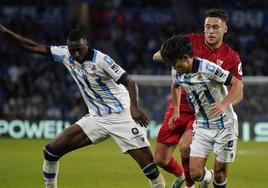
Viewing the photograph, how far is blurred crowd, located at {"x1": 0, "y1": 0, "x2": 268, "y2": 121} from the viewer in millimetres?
23828

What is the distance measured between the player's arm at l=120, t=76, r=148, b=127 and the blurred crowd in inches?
570

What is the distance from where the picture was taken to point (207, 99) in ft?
26.3

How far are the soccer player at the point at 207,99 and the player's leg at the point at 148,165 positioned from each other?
0.51 meters

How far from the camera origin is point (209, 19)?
8.50m

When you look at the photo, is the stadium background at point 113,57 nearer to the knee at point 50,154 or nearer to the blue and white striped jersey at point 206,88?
the knee at point 50,154

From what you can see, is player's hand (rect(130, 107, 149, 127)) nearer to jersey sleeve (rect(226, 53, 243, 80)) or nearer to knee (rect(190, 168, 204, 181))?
knee (rect(190, 168, 204, 181))

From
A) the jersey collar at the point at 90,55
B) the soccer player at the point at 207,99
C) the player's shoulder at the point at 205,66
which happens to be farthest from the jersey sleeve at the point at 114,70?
the player's shoulder at the point at 205,66

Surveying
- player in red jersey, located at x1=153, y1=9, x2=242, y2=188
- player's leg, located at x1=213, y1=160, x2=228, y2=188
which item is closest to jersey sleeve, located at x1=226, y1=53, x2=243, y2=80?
player in red jersey, located at x1=153, y1=9, x2=242, y2=188

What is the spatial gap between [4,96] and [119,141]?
15035 mm

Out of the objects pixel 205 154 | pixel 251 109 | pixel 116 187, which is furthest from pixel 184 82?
pixel 251 109

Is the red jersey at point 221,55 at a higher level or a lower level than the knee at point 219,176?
higher

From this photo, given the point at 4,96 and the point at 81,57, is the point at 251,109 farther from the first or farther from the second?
the point at 81,57

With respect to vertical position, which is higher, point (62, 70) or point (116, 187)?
point (116, 187)

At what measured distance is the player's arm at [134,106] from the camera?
323 inches
